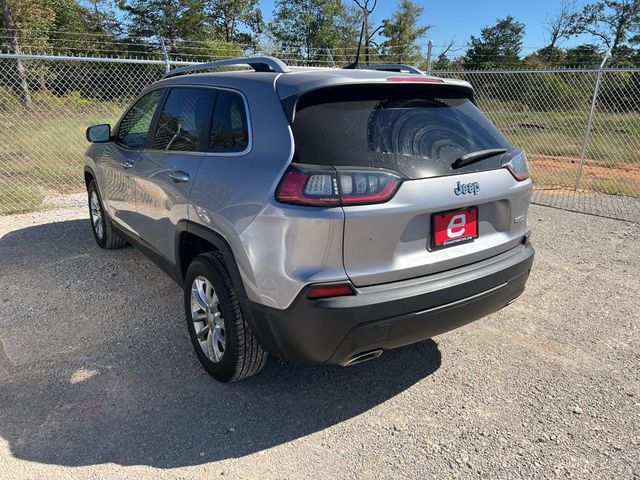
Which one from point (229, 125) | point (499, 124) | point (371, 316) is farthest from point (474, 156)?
point (499, 124)

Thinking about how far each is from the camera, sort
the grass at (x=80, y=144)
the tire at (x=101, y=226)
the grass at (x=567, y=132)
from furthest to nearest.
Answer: the grass at (x=567, y=132)
the grass at (x=80, y=144)
the tire at (x=101, y=226)

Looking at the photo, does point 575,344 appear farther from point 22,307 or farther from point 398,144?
point 22,307

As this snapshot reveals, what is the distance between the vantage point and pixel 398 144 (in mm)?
2357

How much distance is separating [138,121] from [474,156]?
284 centimetres

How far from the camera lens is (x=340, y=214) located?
6.97 feet

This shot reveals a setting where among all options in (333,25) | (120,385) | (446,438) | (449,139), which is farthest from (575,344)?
(333,25)

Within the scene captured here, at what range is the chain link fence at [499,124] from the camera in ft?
25.1

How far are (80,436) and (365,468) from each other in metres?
1.45

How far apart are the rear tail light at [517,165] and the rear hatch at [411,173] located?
0.12 feet

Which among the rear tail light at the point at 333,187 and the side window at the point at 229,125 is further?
the side window at the point at 229,125

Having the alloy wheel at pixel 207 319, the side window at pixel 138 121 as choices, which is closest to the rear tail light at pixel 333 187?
the alloy wheel at pixel 207 319

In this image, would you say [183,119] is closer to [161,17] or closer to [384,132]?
[384,132]

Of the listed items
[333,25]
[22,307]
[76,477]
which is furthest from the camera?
[333,25]

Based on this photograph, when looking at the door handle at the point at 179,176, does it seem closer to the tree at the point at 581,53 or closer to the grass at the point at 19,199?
the grass at the point at 19,199
